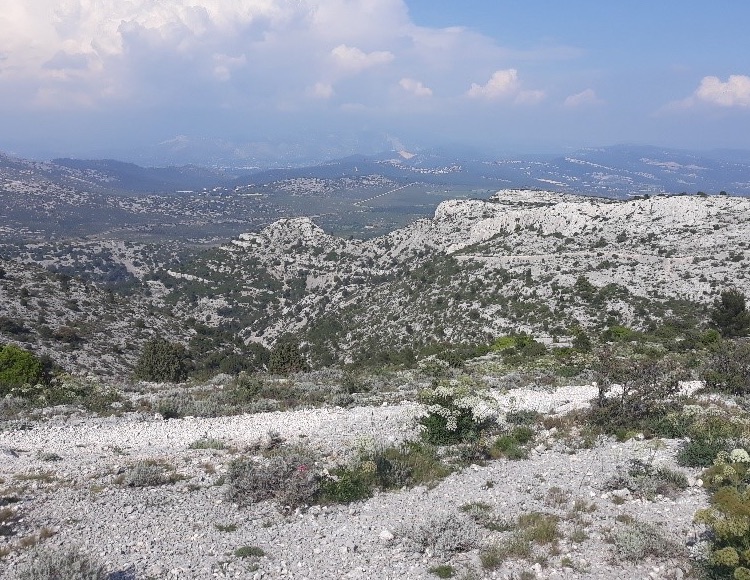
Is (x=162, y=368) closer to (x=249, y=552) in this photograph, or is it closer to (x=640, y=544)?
(x=249, y=552)

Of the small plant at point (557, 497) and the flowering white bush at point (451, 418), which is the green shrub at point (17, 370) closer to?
the flowering white bush at point (451, 418)

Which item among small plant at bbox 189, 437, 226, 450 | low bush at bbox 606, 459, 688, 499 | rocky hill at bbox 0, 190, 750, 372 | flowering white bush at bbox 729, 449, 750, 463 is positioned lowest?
rocky hill at bbox 0, 190, 750, 372

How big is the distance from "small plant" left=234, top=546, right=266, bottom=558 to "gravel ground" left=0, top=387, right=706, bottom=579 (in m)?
0.09

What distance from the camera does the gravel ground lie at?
7254 millimetres

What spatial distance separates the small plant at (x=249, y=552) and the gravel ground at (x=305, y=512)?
0.28 ft

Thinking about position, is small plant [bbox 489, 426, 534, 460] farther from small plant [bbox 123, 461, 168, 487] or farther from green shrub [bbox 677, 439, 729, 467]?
small plant [bbox 123, 461, 168, 487]

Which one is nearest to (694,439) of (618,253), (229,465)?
(229,465)

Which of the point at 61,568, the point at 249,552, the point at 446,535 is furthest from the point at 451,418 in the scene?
the point at 61,568

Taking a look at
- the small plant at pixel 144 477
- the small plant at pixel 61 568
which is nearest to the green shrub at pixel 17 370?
the small plant at pixel 144 477

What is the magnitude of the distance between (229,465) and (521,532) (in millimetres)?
6023

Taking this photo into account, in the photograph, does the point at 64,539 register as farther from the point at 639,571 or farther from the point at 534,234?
the point at 534,234

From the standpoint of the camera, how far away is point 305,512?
9156mm

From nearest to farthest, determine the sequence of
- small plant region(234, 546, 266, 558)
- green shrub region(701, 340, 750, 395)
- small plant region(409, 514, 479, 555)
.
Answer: small plant region(234, 546, 266, 558) < small plant region(409, 514, 479, 555) < green shrub region(701, 340, 750, 395)

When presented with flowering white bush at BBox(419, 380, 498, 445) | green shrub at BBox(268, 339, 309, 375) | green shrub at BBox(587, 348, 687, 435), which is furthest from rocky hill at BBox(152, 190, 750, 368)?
flowering white bush at BBox(419, 380, 498, 445)
